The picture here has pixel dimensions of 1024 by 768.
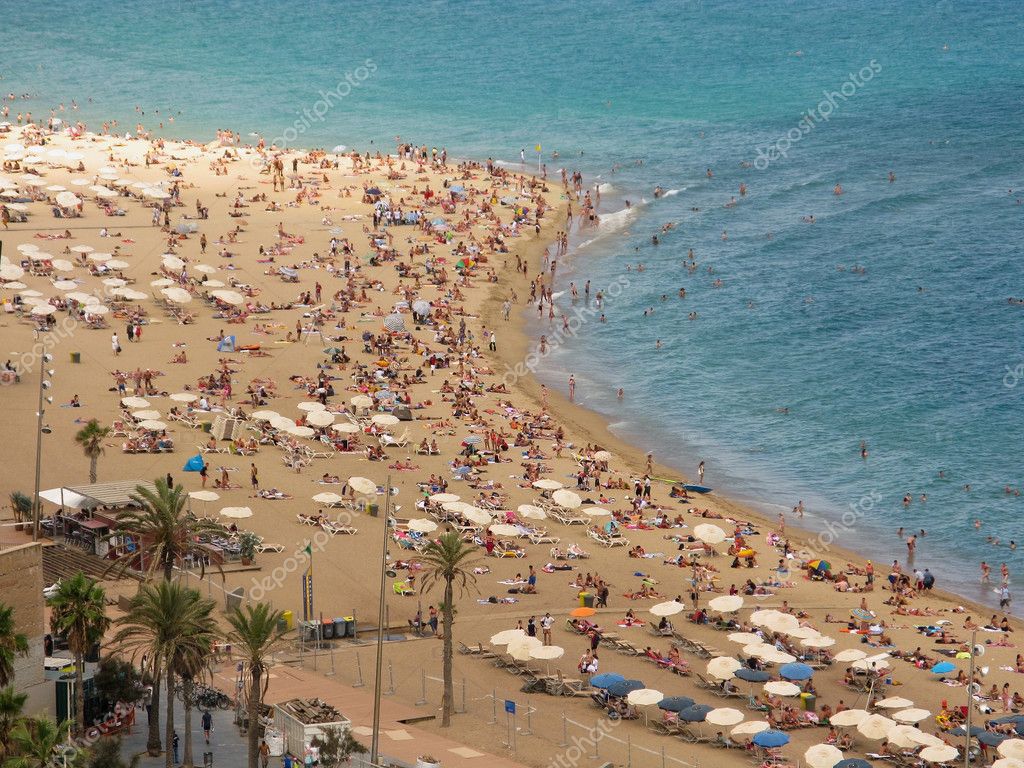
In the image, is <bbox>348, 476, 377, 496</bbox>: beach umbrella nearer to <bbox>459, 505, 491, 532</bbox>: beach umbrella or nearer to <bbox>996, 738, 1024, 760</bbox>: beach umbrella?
<bbox>459, 505, 491, 532</bbox>: beach umbrella

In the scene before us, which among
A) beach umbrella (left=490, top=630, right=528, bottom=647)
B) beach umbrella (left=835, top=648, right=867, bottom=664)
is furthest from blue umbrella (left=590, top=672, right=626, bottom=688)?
beach umbrella (left=835, top=648, right=867, bottom=664)

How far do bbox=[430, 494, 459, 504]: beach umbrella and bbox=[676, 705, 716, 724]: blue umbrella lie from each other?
14.9 metres

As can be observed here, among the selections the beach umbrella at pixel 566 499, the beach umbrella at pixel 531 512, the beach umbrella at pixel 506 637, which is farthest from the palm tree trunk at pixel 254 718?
the beach umbrella at pixel 566 499

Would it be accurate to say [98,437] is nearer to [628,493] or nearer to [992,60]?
[628,493]

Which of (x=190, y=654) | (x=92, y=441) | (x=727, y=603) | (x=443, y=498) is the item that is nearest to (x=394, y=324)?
(x=443, y=498)

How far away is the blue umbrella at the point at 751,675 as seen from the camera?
41.5 metres

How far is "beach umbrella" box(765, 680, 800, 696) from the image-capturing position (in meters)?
40.6

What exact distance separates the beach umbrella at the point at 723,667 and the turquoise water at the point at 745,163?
43.0ft

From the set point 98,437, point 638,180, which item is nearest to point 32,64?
point 638,180

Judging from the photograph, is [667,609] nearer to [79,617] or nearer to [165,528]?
[165,528]

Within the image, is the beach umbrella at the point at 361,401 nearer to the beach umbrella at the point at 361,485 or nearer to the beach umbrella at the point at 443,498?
the beach umbrella at the point at 361,485

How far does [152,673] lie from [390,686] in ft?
24.0

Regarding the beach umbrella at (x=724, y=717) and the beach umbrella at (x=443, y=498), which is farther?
the beach umbrella at (x=443, y=498)

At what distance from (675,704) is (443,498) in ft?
48.3
